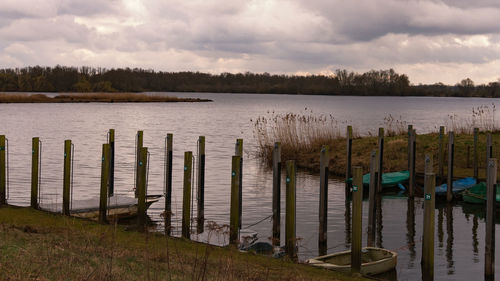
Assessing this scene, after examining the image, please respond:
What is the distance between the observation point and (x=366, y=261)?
45.6 ft

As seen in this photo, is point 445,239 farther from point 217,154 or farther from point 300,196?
point 217,154

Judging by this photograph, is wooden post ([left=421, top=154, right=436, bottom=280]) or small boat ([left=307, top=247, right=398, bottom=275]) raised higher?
wooden post ([left=421, top=154, right=436, bottom=280])

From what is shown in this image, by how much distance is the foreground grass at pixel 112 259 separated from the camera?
8211 mm

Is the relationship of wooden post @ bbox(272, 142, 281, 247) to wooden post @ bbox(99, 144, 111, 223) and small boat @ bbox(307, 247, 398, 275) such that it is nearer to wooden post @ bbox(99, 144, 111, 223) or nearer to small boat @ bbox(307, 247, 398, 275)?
small boat @ bbox(307, 247, 398, 275)

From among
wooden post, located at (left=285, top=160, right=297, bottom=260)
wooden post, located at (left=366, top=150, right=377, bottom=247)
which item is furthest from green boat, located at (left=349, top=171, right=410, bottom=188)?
wooden post, located at (left=285, top=160, right=297, bottom=260)

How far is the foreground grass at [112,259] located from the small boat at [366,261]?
2.10 feet

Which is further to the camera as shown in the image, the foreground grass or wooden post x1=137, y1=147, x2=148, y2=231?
wooden post x1=137, y1=147, x2=148, y2=231

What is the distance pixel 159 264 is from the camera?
1009cm

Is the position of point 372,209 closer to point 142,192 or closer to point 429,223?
point 429,223

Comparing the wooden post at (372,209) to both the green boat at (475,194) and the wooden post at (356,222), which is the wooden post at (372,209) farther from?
the green boat at (475,194)

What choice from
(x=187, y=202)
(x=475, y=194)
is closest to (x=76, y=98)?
(x=475, y=194)

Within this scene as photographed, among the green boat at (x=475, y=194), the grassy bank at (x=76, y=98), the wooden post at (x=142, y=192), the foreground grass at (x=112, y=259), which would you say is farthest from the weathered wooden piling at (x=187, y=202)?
the grassy bank at (x=76, y=98)

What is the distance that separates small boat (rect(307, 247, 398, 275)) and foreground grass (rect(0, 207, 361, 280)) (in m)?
0.64

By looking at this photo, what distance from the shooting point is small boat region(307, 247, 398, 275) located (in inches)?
496
